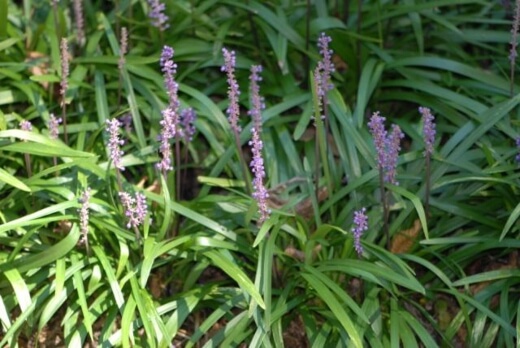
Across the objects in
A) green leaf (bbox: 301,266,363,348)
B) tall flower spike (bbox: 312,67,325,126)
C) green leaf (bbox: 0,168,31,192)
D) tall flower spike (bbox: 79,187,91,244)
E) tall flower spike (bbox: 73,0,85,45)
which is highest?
tall flower spike (bbox: 73,0,85,45)

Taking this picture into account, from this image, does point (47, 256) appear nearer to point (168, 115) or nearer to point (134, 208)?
point (134, 208)

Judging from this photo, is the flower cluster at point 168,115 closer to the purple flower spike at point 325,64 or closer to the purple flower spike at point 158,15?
the purple flower spike at point 325,64

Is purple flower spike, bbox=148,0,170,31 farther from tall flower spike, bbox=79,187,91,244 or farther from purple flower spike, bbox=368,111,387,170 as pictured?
purple flower spike, bbox=368,111,387,170

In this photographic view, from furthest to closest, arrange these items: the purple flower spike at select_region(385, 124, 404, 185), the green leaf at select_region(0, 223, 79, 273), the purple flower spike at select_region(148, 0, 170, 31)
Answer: the purple flower spike at select_region(148, 0, 170, 31) → the green leaf at select_region(0, 223, 79, 273) → the purple flower spike at select_region(385, 124, 404, 185)

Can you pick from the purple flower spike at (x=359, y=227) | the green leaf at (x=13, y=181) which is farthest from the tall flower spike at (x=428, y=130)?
the green leaf at (x=13, y=181)

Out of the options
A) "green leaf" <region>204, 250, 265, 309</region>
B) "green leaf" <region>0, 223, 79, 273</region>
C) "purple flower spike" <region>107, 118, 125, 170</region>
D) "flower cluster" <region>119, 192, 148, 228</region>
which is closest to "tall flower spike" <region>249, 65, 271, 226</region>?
"green leaf" <region>204, 250, 265, 309</region>

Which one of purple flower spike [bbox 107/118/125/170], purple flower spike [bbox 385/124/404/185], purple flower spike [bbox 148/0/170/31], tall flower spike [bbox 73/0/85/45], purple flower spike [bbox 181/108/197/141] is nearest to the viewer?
purple flower spike [bbox 107/118/125/170]

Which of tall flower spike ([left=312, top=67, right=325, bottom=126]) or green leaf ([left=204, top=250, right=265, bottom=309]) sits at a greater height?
tall flower spike ([left=312, top=67, right=325, bottom=126])
